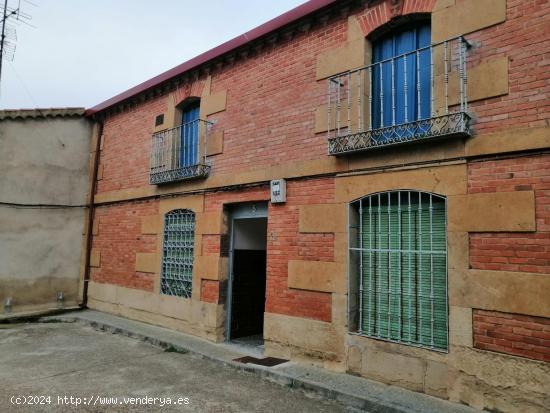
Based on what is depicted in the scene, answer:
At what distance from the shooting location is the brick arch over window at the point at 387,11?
5.14 m

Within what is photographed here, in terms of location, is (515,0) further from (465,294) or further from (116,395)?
(116,395)

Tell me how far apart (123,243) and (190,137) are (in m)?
3.11

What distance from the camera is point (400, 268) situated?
510 cm

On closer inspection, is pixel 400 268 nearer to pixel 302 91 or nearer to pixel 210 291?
pixel 302 91

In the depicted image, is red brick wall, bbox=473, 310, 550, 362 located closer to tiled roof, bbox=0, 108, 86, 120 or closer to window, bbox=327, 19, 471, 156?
window, bbox=327, 19, 471, 156

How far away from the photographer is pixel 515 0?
4438 millimetres

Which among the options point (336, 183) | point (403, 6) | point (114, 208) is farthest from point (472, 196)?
point (114, 208)

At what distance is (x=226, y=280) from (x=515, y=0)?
5.66 meters

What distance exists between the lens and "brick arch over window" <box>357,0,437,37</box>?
5.14 meters

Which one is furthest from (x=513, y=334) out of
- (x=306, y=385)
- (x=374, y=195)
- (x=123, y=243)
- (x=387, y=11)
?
(x=123, y=243)

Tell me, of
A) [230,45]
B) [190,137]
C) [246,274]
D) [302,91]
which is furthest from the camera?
[190,137]

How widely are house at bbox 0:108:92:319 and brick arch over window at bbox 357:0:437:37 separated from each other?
27.0 ft

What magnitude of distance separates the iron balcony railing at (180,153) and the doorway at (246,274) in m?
1.17

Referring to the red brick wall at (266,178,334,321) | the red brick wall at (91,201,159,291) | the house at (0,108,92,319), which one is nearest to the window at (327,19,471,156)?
the red brick wall at (266,178,334,321)
